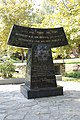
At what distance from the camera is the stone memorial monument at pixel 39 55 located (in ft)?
21.0

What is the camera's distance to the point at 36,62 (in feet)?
21.8

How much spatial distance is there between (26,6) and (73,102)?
9.96 meters

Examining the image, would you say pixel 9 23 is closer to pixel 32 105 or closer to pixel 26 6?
pixel 26 6

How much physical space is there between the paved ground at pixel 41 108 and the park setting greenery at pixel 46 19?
3.62 metres

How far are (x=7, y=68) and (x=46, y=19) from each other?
122 inches

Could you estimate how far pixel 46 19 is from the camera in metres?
10.8

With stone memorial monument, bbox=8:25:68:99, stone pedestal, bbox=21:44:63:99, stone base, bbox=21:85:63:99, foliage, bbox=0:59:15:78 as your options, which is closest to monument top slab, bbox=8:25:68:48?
stone memorial monument, bbox=8:25:68:99

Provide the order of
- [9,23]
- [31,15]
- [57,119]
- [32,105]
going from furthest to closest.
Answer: [31,15] → [9,23] → [32,105] → [57,119]

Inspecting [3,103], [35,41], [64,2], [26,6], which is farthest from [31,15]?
[3,103]

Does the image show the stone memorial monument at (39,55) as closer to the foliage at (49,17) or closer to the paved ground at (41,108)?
the paved ground at (41,108)

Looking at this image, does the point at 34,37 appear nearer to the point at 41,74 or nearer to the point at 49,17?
the point at 41,74

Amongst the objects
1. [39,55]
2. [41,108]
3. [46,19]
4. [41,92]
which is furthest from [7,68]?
[41,108]

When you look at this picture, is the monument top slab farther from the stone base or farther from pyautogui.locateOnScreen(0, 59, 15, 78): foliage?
pyautogui.locateOnScreen(0, 59, 15, 78): foliage

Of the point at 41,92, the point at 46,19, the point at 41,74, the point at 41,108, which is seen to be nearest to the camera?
the point at 41,108
